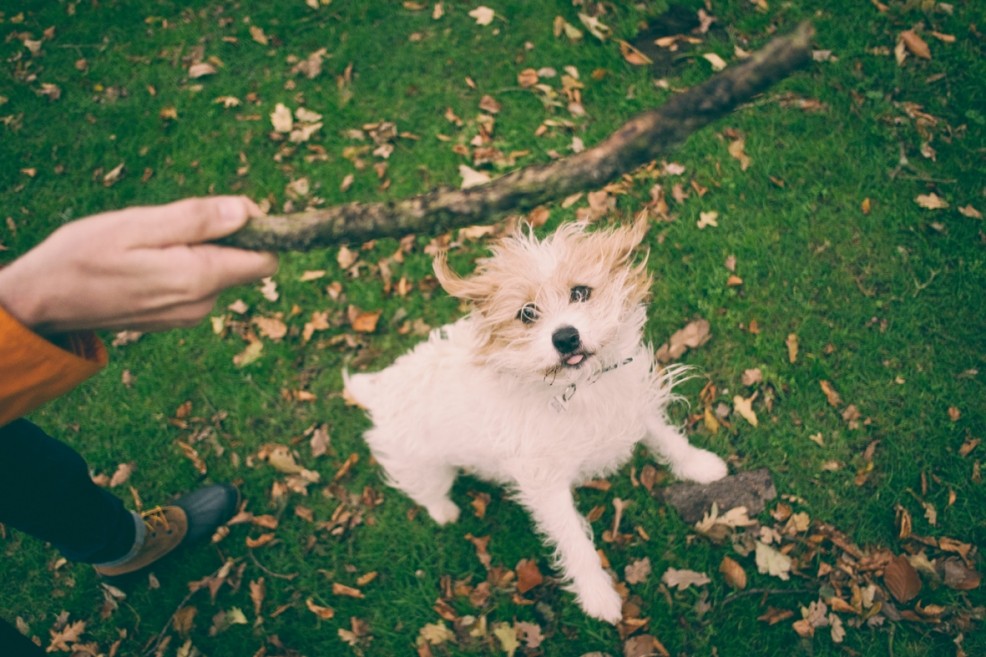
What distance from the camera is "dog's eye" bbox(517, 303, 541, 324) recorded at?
259cm

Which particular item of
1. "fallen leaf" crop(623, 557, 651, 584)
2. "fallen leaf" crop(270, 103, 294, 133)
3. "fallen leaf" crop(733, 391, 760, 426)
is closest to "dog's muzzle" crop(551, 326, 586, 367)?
"fallen leaf" crop(623, 557, 651, 584)

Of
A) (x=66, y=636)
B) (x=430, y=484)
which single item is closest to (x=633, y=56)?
(x=430, y=484)

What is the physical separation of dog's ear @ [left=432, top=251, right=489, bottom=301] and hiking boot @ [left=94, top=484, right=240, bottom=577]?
2.85 meters

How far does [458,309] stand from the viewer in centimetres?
479

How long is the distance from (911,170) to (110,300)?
218 inches

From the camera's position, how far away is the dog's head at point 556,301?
8.28ft

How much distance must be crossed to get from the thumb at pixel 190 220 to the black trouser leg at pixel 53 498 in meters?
1.61

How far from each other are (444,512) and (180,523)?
189 cm

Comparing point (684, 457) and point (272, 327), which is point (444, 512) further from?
point (272, 327)

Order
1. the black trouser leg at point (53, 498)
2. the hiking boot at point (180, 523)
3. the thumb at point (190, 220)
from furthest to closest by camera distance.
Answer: the hiking boot at point (180, 523) → the black trouser leg at point (53, 498) → the thumb at point (190, 220)

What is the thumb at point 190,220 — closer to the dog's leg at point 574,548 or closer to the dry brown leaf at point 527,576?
the dog's leg at point 574,548

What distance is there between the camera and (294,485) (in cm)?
446

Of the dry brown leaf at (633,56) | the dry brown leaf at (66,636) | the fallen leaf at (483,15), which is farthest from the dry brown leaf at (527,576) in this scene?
the fallen leaf at (483,15)

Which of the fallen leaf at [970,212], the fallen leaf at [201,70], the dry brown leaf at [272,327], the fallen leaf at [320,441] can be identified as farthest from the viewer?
the fallen leaf at [201,70]
